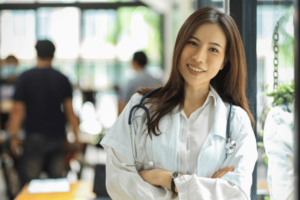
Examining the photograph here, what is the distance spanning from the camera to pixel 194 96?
1453 mm

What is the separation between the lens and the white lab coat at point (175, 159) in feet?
4.10

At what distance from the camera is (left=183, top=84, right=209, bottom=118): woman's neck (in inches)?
56.9

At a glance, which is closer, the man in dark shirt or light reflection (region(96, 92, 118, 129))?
the man in dark shirt

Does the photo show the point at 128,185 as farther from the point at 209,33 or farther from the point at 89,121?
the point at 89,121

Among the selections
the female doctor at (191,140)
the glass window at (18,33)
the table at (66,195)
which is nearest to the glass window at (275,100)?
the female doctor at (191,140)

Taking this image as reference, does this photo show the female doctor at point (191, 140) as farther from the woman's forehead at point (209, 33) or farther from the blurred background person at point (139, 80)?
the blurred background person at point (139, 80)

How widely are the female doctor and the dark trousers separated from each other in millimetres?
1894

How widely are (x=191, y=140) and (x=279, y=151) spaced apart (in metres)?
0.40

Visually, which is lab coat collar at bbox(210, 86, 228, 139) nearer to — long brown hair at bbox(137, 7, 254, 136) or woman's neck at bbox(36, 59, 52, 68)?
long brown hair at bbox(137, 7, 254, 136)

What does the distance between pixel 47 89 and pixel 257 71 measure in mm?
1998

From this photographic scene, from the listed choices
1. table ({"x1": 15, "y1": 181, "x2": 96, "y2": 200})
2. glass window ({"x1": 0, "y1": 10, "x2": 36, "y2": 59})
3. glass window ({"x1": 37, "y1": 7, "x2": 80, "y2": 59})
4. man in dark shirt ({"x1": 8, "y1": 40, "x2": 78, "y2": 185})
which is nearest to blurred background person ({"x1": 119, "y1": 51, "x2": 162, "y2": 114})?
man in dark shirt ({"x1": 8, "y1": 40, "x2": 78, "y2": 185})

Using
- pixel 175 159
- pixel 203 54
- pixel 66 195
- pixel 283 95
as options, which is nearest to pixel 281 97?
pixel 283 95

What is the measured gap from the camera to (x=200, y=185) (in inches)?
48.6

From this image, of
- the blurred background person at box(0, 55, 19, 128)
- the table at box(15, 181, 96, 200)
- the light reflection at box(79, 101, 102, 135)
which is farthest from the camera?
the light reflection at box(79, 101, 102, 135)
